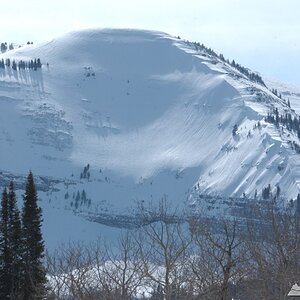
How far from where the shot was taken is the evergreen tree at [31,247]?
60.4 m

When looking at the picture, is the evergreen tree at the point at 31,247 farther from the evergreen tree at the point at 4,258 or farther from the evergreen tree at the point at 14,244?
the evergreen tree at the point at 4,258

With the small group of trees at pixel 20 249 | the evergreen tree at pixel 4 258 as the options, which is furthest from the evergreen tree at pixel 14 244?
the evergreen tree at pixel 4 258

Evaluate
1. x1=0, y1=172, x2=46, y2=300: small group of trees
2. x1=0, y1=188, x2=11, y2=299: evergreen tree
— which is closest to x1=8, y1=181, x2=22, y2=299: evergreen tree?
x1=0, y1=172, x2=46, y2=300: small group of trees

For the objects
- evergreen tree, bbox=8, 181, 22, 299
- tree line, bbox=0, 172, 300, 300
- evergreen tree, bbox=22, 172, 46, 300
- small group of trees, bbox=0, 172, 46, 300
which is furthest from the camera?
evergreen tree, bbox=8, 181, 22, 299

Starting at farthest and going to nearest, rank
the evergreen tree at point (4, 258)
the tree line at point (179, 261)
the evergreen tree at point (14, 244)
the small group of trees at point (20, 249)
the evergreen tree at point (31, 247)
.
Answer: the evergreen tree at point (4, 258) → the evergreen tree at point (14, 244) → the small group of trees at point (20, 249) → the evergreen tree at point (31, 247) → the tree line at point (179, 261)

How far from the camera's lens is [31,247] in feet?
204

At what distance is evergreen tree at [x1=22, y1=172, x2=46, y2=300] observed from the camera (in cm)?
6041

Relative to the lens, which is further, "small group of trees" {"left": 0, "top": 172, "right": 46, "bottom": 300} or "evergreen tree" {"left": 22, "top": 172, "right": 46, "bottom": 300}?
"small group of trees" {"left": 0, "top": 172, "right": 46, "bottom": 300}

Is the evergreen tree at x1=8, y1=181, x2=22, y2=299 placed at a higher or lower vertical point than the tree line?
higher

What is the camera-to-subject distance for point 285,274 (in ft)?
143

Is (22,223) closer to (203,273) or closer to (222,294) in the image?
(203,273)

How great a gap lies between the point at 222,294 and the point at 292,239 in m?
9.54

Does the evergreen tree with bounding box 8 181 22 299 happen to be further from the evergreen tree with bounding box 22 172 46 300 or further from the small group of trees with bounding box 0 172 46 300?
the evergreen tree with bounding box 22 172 46 300

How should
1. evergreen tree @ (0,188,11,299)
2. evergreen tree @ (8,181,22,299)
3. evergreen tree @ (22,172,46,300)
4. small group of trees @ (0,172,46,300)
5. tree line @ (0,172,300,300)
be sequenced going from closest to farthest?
tree line @ (0,172,300,300), evergreen tree @ (22,172,46,300), small group of trees @ (0,172,46,300), evergreen tree @ (8,181,22,299), evergreen tree @ (0,188,11,299)
